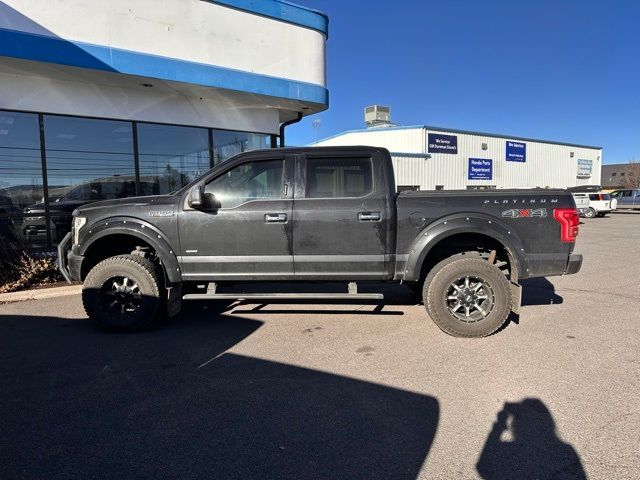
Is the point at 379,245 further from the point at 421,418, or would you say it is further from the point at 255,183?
the point at 421,418

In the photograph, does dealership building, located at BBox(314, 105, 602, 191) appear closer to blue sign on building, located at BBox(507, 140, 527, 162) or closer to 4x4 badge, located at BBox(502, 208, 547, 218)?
blue sign on building, located at BBox(507, 140, 527, 162)

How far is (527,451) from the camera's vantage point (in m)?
2.68

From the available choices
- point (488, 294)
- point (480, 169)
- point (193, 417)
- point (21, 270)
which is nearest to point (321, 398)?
point (193, 417)

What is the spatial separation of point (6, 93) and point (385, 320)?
7862 millimetres

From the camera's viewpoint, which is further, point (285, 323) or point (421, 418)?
point (285, 323)

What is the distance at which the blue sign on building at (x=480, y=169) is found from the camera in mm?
29078

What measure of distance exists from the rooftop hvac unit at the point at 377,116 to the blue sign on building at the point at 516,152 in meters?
8.88

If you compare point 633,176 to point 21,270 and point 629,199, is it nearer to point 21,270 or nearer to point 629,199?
point 629,199

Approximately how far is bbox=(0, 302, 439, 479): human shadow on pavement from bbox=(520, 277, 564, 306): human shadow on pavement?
3803 mm

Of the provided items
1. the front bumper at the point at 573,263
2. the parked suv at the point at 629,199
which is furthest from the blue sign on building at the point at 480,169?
the front bumper at the point at 573,263

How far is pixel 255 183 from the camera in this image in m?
4.97

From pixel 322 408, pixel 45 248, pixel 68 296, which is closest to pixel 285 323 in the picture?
pixel 322 408

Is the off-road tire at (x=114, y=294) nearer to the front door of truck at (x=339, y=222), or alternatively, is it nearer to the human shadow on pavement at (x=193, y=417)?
the human shadow on pavement at (x=193, y=417)

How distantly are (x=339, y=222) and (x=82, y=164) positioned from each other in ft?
21.7
